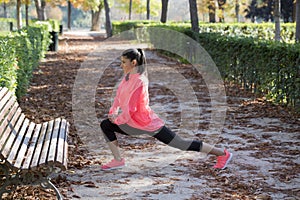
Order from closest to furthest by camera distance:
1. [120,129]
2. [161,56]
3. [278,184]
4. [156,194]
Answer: [156,194] → [278,184] → [120,129] → [161,56]

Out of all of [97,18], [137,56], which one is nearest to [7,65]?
[137,56]

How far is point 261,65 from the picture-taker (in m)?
12.6

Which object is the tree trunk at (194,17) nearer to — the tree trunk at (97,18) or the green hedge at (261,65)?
the green hedge at (261,65)

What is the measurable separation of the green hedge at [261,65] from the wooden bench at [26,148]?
205 inches

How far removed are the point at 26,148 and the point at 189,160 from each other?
238 centimetres

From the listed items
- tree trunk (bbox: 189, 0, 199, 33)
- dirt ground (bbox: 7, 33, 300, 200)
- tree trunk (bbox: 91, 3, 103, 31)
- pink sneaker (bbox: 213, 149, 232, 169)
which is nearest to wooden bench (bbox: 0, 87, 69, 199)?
dirt ground (bbox: 7, 33, 300, 200)

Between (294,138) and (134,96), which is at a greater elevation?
(134,96)

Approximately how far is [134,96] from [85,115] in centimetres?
442

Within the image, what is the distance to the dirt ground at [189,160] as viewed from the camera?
6.07 m

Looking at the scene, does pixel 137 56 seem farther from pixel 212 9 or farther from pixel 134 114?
pixel 212 9

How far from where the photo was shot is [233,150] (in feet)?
26.3

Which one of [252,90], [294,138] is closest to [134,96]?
[294,138]

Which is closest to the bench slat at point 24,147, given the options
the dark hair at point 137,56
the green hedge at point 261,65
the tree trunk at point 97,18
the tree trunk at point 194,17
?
the dark hair at point 137,56

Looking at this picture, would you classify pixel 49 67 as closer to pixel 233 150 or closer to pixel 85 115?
pixel 85 115
